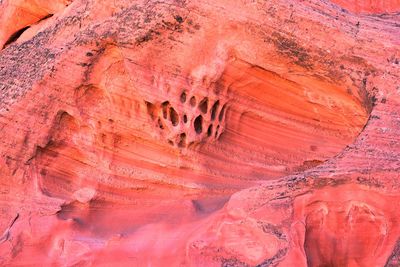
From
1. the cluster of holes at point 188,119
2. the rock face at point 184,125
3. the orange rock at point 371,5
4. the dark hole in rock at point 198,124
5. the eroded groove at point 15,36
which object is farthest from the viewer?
the eroded groove at point 15,36

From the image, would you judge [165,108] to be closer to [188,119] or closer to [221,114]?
[188,119]

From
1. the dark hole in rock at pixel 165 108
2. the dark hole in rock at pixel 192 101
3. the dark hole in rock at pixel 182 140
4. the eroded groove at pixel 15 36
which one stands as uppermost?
the dark hole in rock at pixel 192 101

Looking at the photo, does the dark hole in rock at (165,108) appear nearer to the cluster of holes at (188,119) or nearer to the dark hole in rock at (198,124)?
the cluster of holes at (188,119)

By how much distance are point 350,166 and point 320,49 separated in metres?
1.45

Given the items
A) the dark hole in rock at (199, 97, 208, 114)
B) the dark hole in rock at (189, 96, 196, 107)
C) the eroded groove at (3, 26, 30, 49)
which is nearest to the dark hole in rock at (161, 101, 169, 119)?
the dark hole in rock at (189, 96, 196, 107)

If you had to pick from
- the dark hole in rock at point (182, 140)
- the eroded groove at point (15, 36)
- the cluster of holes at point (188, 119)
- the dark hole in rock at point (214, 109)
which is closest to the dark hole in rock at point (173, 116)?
the cluster of holes at point (188, 119)

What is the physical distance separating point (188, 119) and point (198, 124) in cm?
20

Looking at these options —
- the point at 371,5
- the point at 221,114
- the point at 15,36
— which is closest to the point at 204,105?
the point at 221,114

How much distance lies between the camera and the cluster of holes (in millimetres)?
8109

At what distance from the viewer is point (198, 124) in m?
8.26

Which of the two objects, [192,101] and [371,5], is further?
[371,5]

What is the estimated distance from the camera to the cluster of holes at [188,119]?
8.11m

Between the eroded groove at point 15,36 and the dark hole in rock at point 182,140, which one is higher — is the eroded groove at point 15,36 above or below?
below

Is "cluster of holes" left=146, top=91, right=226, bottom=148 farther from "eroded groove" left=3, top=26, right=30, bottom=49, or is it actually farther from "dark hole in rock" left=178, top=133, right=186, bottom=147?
"eroded groove" left=3, top=26, right=30, bottom=49
